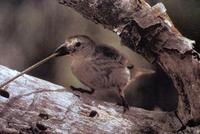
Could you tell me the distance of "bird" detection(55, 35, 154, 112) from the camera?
1.45 metres

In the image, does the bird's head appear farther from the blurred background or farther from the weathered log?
the blurred background

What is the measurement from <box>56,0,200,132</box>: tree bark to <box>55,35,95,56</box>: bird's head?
0.10 m

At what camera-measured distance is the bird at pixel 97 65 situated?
1.45 meters

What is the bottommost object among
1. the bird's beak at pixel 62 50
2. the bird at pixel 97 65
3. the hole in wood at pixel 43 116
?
the hole in wood at pixel 43 116

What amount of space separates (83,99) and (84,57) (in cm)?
14

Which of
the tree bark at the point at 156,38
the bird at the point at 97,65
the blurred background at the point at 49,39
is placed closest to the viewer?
Result: the tree bark at the point at 156,38

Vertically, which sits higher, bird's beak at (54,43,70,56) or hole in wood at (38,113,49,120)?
bird's beak at (54,43,70,56)

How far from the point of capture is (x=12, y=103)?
4.60 feet

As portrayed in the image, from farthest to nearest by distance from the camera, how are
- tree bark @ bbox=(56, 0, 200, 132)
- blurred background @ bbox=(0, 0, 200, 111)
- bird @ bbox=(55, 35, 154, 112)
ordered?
1. blurred background @ bbox=(0, 0, 200, 111)
2. bird @ bbox=(55, 35, 154, 112)
3. tree bark @ bbox=(56, 0, 200, 132)

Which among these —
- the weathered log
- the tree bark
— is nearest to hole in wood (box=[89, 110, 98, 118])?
the weathered log

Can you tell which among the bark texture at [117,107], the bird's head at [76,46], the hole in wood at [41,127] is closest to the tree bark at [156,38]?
the bark texture at [117,107]

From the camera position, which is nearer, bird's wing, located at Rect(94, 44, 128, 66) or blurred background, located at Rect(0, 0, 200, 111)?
bird's wing, located at Rect(94, 44, 128, 66)

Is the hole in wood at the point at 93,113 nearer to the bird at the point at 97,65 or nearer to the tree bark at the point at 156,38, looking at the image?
the bird at the point at 97,65

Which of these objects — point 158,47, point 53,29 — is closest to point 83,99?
point 158,47
